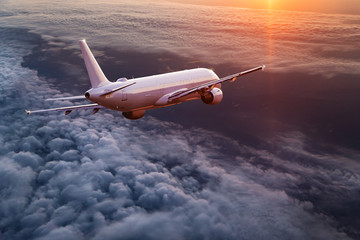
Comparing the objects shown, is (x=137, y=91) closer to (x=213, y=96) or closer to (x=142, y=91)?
(x=142, y=91)

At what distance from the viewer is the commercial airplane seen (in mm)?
43000

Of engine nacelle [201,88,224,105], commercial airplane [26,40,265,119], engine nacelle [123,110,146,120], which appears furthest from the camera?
engine nacelle [201,88,224,105]

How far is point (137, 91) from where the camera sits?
149 ft

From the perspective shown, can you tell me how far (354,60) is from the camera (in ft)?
627

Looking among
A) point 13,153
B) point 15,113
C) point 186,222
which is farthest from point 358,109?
point 15,113

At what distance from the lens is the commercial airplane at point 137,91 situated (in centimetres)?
4300

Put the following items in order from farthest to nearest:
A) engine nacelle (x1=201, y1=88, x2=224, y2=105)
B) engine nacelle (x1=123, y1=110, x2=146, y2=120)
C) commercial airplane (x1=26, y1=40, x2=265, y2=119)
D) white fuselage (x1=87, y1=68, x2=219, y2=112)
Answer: engine nacelle (x1=201, y1=88, x2=224, y2=105) → engine nacelle (x1=123, y1=110, x2=146, y2=120) → commercial airplane (x1=26, y1=40, x2=265, y2=119) → white fuselage (x1=87, y1=68, x2=219, y2=112)

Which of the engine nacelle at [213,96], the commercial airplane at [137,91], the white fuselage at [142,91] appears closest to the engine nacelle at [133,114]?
the commercial airplane at [137,91]

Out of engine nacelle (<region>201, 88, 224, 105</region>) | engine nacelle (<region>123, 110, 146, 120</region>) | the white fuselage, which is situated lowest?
engine nacelle (<region>123, 110, 146, 120</region>)

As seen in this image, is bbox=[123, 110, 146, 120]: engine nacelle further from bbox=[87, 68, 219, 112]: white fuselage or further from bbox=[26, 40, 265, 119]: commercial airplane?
bbox=[87, 68, 219, 112]: white fuselage

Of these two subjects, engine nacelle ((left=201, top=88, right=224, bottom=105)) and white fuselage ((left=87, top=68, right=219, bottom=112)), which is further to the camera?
engine nacelle ((left=201, top=88, right=224, bottom=105))

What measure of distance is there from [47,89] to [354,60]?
201 metres

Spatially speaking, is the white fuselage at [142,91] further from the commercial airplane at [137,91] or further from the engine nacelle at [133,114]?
the engine nacelle at [133,114]

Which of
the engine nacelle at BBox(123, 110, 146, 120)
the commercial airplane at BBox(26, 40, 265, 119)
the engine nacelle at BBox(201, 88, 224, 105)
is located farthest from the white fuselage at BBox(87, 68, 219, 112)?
the engine nacelle at BBox(201, 88, 224, 105)
